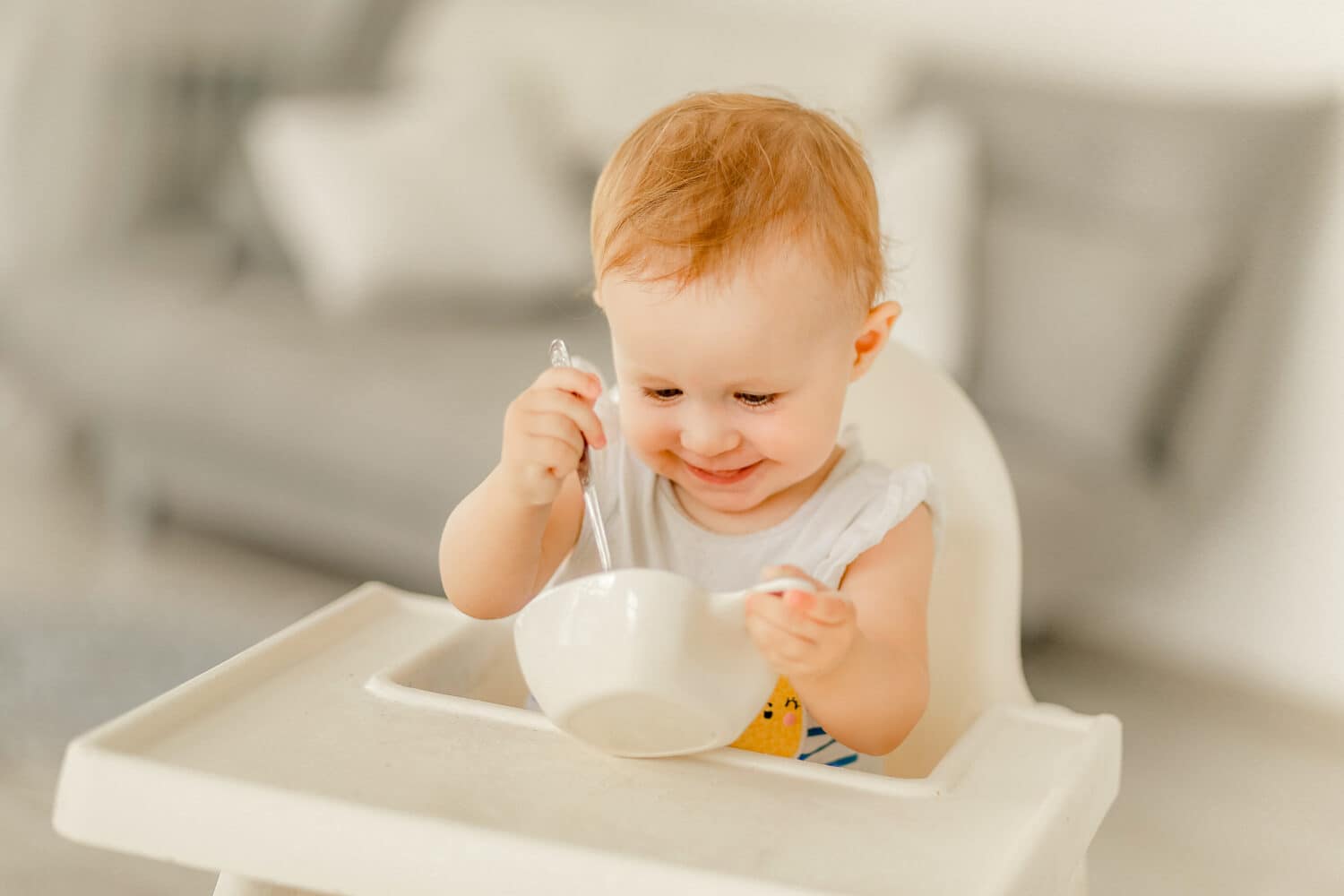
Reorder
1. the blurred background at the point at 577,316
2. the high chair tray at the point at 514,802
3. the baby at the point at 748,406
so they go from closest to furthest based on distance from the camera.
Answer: the high chair tray at the point at 514,802 → the baby at the point at 748,406 → the blurred background at the point at 577,316

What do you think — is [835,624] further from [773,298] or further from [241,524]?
[241,524]

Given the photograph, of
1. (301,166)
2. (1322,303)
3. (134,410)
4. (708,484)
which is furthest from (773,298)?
(134,410)

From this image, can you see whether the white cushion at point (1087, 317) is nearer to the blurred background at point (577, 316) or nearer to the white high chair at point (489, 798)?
the blurred background at point (577, 316)

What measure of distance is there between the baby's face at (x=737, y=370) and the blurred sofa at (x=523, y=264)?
2.84ft

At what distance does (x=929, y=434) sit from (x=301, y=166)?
1460mm

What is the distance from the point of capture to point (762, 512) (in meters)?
0.88

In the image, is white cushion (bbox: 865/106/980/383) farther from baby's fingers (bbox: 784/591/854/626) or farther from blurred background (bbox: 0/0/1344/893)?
baby's fingers (bbox: 784/591/854/626)

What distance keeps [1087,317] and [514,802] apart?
1235mm

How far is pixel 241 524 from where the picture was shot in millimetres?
2172

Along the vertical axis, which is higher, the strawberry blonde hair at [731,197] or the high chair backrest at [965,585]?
the strawberry blonde hair at [731,197]

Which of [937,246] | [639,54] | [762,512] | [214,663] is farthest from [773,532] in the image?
[639,54]

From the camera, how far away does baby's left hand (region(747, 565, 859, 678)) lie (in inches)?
23.6

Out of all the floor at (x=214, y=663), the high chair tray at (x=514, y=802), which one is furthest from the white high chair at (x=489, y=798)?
the floor at (x=214, y=663)

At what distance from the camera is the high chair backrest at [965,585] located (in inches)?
34.2
